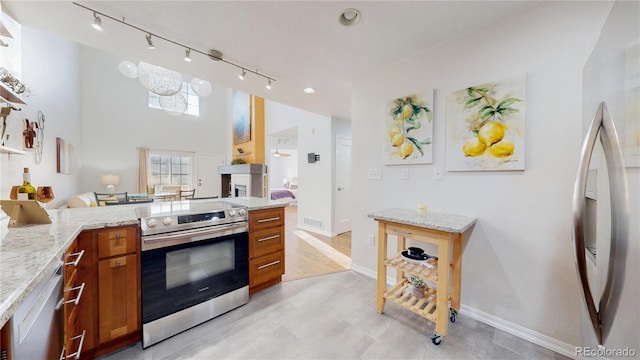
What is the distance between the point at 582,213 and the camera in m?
0.84

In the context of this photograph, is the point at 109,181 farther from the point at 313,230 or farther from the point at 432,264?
the point at 432,264

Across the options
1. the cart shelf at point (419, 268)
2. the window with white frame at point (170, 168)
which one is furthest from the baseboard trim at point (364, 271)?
the window with white frame at point (170, 168)

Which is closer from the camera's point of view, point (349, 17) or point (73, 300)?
point (73, 300)

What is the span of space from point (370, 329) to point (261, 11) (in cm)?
245

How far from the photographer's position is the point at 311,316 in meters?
1.84

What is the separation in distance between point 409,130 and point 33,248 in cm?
252

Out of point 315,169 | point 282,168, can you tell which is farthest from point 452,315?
point 282,168

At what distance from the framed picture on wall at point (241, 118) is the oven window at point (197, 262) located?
4744 mm

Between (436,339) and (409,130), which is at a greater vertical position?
(409,130)

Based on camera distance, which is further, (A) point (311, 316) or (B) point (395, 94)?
(B) point (395, 94)

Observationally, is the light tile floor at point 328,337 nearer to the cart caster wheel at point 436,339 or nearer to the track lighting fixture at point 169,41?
the cart caster wheel at point 436,339

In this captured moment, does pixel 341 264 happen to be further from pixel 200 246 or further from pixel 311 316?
pixel 200 246

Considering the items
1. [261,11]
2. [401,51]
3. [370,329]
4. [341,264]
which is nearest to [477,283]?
[370,329]

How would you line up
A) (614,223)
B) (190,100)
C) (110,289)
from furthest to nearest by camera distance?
(190,100)
(110,289)
(614,223)
